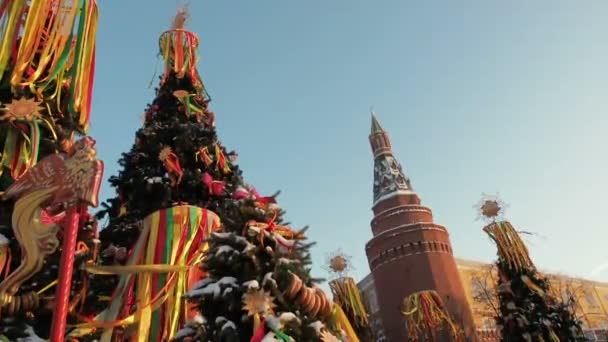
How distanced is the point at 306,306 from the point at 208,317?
3.18 ft

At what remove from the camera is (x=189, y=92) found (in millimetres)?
10758

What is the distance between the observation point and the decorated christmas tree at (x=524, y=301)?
45.8 ft

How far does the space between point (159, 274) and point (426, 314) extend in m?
26.2

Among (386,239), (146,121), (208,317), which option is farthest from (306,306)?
(386,239)

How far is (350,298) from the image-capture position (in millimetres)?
19281

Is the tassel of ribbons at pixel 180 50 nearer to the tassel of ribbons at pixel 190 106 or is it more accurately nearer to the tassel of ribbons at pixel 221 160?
the tassel of ribbons at pixel 190 106

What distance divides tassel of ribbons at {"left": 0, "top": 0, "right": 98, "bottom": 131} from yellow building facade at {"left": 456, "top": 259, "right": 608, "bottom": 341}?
34373mm

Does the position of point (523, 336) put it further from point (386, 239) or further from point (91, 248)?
point (386, 239)

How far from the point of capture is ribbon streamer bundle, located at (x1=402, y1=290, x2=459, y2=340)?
28250 millimetres

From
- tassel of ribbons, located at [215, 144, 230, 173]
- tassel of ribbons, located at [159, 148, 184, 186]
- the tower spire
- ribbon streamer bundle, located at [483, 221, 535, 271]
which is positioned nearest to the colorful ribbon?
tassel of ribbons, located at [159, 148, 184, 186]

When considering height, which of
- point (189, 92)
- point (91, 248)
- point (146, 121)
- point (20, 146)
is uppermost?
point (189, 92)

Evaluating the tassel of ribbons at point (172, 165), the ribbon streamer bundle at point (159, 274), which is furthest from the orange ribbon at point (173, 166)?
the ribbon streamer bundle at point (159, 274)

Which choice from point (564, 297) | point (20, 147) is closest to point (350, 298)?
point (20, 147)

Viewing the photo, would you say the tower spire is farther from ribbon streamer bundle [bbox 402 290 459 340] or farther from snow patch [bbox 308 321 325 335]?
snow patch [bbox 308 321 325 335]
